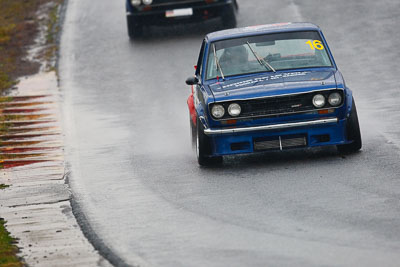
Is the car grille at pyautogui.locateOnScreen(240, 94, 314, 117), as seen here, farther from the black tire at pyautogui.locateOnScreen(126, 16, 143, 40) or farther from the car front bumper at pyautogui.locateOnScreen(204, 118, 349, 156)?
the black tire at pyautogui.locateOnScreen(126, 16, 143, 40)

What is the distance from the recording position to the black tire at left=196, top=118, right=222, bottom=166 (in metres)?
10.7

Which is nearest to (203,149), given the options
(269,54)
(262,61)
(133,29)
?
(262,61)

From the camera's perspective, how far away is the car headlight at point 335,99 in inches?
410

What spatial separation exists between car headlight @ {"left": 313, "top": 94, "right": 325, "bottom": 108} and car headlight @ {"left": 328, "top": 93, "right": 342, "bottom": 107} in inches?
2.9

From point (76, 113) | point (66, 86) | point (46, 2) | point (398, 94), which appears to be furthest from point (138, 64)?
point (46, 2)

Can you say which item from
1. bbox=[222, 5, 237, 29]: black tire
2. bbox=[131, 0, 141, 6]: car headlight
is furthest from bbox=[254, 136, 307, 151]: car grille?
bbox=[131, 0, 141, 6]: car headlight

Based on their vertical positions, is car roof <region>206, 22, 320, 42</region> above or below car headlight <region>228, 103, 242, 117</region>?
above

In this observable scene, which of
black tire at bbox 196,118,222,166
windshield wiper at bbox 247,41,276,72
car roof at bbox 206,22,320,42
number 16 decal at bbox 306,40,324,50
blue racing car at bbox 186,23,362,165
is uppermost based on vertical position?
car roof at bbox 206,22,320,42

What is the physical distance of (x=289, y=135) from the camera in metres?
10.5

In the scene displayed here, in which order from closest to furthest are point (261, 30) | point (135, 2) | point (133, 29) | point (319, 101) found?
point (319, 101), point (261, 30), point (135, 2), point (133, 29)

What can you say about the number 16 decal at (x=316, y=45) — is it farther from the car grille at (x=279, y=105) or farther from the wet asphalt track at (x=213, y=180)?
the car grille at (x=279, y=105)

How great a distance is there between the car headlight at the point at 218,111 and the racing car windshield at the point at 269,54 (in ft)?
3.28

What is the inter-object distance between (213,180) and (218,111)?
2.57ft

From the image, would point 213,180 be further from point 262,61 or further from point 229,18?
point 229,18
